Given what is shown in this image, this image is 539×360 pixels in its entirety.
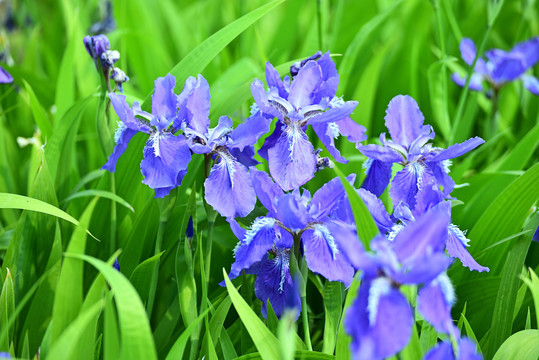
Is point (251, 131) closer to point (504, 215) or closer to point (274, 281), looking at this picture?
point (274, 281)

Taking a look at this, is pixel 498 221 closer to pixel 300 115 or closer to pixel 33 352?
pixel 300 115

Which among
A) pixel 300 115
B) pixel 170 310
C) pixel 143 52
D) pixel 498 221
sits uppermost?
pixel 143 52

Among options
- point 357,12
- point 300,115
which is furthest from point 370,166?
point 357,12

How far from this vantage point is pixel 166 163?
1.27 metres

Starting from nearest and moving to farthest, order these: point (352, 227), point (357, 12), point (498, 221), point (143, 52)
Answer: point (352, 227)
point (498, 221)
point (143, 52)
point (357, 12)

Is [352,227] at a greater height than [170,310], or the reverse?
[352,227]

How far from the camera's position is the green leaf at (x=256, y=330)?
3.91 ft

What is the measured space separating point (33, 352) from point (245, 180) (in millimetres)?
747

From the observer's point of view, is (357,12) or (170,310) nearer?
(170,310)

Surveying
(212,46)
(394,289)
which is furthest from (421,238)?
(212,46)

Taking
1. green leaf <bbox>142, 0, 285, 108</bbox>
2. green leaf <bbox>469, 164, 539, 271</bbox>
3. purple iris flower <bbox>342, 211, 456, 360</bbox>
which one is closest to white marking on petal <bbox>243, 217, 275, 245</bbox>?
purple iris flower <bbox>342, 211, 456, 360</bbox>

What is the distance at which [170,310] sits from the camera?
1533 millimetres

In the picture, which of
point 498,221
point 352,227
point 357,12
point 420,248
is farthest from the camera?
point 357,12

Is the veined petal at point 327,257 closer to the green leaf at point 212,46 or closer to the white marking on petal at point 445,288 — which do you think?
the white marking on petal at point 445,288
